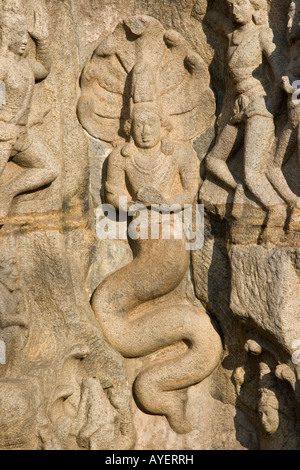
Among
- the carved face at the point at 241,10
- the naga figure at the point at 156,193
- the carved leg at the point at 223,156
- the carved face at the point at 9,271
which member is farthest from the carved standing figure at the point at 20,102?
the carved face at the point at 241,10

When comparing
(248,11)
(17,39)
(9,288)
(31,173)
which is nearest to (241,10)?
(248,11)

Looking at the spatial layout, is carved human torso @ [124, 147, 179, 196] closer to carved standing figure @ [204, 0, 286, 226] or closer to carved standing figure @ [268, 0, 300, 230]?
carved standing figure @ [204, 0, 286, 226]

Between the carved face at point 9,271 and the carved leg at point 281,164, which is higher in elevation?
the carved leg at point 281,164

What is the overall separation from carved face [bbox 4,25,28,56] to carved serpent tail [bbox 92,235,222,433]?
156 centimetres

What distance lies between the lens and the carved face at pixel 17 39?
5395 mm

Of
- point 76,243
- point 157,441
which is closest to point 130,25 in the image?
point 76,243

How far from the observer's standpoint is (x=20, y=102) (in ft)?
17.9

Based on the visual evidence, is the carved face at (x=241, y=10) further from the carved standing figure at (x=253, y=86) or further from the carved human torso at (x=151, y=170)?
the carved human torso at (x=151, y=170)

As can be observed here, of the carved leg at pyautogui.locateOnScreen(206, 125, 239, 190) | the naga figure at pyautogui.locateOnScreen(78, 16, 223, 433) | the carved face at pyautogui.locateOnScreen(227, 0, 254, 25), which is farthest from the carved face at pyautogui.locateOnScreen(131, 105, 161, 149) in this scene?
the carved face at pyautogui.locateOnScreen(227, 0, 254, 25)

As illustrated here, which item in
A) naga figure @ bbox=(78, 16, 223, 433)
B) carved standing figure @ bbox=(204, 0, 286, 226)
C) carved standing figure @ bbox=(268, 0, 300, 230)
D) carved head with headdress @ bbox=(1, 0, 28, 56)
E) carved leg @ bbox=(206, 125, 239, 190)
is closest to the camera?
carved standing figure @ bbox=(268, 0, 300, 230)

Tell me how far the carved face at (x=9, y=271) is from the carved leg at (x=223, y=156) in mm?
1514

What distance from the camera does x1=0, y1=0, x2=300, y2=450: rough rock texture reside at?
5.45 metres

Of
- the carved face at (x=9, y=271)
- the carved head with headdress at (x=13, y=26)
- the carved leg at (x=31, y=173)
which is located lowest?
the carved face at (x=9, y=271)

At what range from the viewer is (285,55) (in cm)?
546
